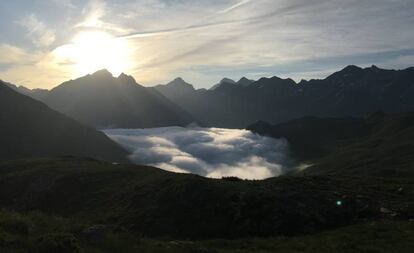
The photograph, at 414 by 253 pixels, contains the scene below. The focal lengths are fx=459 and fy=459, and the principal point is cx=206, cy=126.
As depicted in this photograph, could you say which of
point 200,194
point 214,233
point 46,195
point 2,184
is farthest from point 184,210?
point 2,184

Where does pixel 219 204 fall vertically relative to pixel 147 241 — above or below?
below

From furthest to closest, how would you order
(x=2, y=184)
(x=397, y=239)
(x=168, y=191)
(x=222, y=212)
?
(x=2, y=184) → (x=168, y=191) → (x=222, y=212) → (x=397, y=239)

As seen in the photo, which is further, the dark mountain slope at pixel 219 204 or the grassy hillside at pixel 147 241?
the dark mountain slope at pixel 219 204

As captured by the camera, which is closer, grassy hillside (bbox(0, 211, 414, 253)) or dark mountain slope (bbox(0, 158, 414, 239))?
grassy hillside (bbox(0, 211, 414, 253))

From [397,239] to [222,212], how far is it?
18.8 metres

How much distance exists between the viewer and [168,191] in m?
55.5

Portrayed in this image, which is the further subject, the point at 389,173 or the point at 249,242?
the point at 389,173

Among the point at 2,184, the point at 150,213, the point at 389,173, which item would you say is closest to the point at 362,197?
the point at 150,213

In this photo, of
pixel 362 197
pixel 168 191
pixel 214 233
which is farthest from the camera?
pixel 168 191

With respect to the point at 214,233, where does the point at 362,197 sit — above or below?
above

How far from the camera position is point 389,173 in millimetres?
153625

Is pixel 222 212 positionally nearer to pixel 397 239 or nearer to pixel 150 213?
pixel 150 213

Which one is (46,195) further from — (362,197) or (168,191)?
(362,197)

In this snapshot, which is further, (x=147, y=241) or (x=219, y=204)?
(x=219, y=204)
